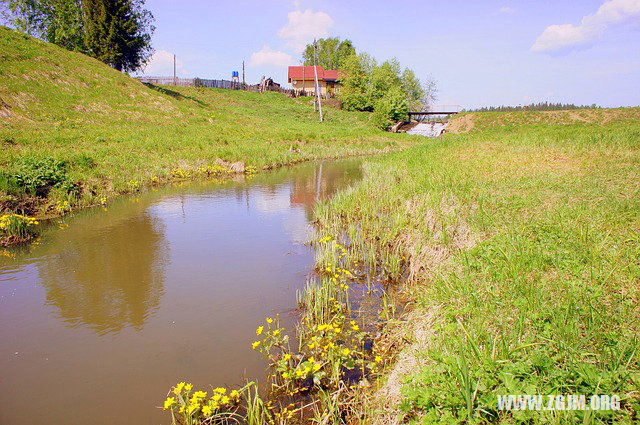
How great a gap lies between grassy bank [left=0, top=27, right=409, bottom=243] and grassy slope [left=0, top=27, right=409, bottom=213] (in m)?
0.05

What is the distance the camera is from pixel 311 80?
7719 cm

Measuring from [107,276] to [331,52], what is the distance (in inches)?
4137

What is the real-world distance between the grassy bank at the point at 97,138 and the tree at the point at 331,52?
66748 mm

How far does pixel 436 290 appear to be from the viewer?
16.0 feet

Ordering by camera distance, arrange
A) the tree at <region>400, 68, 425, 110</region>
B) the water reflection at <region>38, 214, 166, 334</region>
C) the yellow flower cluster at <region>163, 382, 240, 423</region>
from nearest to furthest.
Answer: the yellow flower cluster at <region>163, 382, 240, 423</region>, the water reflection at <region>38, 214, 166, 334</region>, the tree at <region>400, 68, 425, 110</region>

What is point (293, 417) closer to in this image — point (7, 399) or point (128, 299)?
point (7, 399)

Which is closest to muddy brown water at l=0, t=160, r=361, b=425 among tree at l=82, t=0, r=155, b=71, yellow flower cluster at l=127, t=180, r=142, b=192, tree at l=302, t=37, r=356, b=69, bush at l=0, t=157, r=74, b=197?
bush at l=0, t=157, r=74, b=197

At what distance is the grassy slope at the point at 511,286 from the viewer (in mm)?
2875

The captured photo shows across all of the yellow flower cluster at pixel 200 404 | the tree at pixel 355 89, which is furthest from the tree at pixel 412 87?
the yellow flower cluster at pixel 200 404

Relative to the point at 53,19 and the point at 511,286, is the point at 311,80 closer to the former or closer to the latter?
the point at 53,19

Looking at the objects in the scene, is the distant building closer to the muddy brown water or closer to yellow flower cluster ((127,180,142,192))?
yellow flower cluster ((127,180,142,192))

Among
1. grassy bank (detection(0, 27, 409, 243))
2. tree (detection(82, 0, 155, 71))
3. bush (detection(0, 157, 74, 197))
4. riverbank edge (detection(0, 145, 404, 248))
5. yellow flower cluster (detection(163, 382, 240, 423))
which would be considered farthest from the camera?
tree (detection(82, 0, 155, 71))

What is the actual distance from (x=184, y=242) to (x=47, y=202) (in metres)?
5.30

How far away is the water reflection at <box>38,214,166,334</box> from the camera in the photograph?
5.68 metres
